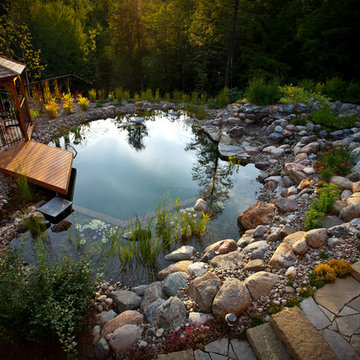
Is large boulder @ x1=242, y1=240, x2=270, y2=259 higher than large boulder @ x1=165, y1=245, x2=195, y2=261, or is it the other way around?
large boulder @ x1=242, y1=240, x2=270, y2=259

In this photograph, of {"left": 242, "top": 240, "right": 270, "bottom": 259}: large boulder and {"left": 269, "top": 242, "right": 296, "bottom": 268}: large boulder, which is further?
{"left": 242, "top": 240, "right": 270, "bottom": 259}: large boulder

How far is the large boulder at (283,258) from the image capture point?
9.70 feet

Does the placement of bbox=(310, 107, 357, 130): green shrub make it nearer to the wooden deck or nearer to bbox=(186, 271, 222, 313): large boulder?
bbox=(186, 271, 222, 313): large boulder

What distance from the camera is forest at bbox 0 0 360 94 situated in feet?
34.4

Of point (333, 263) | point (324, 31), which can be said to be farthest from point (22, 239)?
point (324, 31)

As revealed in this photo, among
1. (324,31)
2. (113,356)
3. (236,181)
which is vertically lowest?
(236,181)

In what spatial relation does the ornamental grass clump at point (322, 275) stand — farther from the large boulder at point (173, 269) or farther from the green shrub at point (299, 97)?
the green shrub at point (299, 97)

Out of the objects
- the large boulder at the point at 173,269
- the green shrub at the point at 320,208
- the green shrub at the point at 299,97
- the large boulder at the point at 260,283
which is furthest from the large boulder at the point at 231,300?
the green shrub at the point at 299,97

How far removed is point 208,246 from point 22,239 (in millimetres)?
2879

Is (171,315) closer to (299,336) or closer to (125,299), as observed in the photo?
(125,299)

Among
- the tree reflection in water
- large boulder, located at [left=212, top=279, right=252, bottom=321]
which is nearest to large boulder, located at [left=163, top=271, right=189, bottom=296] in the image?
large boulder, located at [left=212, top=279, right=252, bottom=321]

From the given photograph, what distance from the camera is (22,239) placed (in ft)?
13.2

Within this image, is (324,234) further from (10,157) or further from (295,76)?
(295,76)

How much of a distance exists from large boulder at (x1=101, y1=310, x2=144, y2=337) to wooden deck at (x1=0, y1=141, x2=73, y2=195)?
289 cm
